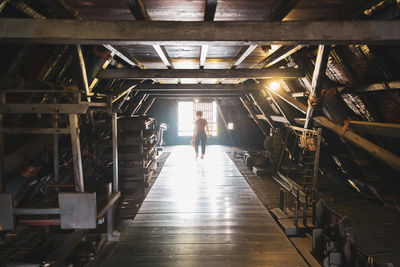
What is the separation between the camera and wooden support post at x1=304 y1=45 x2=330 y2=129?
3413 mm

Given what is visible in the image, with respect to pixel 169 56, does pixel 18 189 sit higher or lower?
lower

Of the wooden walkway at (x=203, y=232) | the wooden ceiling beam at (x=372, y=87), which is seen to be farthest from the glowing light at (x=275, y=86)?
the wooden walkway at (x=203, y=232)

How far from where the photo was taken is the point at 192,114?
13195 mm

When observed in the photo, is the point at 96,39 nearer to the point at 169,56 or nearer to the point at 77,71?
the point at 77,71

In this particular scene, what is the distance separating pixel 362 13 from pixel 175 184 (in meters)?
4.72

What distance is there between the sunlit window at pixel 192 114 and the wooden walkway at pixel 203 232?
7.88 m

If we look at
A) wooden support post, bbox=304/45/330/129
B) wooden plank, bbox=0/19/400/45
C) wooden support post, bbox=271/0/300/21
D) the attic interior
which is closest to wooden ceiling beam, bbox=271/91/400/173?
the attic interior

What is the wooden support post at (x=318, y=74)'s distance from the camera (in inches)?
134

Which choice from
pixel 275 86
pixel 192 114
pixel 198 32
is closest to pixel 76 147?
pixel 198 32

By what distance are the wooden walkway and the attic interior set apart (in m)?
0.02

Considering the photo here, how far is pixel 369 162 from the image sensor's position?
433 centimetres

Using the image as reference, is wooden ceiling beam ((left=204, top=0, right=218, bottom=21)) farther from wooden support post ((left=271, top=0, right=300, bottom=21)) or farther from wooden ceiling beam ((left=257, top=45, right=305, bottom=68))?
wooden ceiling beam ((left=257, top=45, right=305, bottom=68))

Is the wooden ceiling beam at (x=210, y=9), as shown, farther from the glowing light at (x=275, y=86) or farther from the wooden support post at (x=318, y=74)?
the glowing light at (x=275, y=86)

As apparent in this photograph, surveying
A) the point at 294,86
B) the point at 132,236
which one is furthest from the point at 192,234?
the point at 294,86
